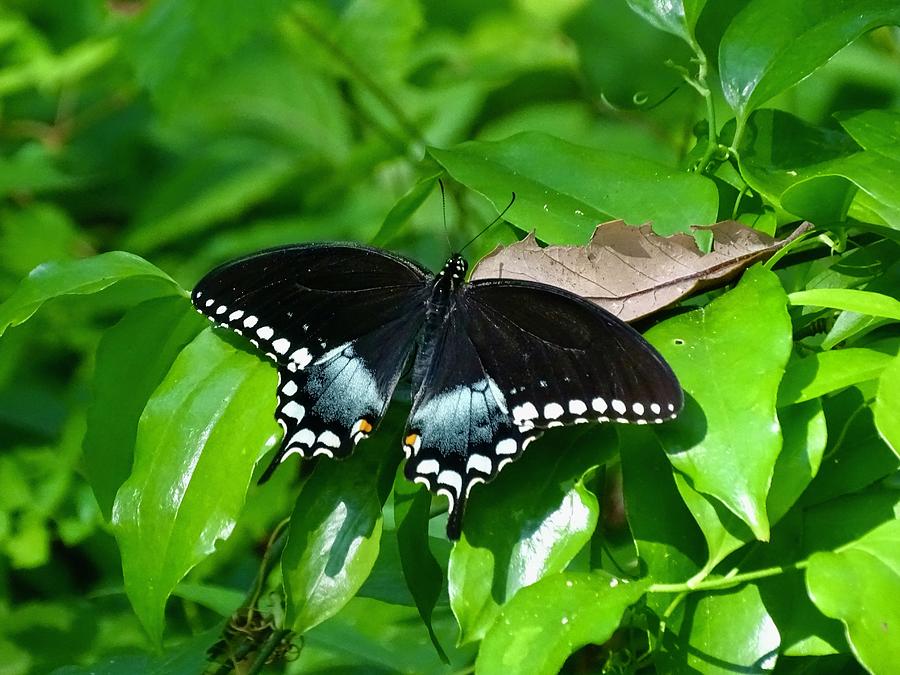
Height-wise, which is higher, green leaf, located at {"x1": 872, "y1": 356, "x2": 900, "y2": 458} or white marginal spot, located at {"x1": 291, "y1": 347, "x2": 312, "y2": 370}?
white marginal spot, located at {"x1": 291, "y1": 347, "x2": 312, "y2": 370}

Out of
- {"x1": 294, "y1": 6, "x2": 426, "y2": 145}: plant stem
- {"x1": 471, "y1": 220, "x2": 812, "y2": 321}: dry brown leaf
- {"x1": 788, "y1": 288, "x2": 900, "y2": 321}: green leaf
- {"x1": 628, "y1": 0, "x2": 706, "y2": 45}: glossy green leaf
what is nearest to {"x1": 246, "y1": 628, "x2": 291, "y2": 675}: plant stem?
{"x1": 471, "y1": 220, "x2": 812, "y2": 321}: dry brown leaf

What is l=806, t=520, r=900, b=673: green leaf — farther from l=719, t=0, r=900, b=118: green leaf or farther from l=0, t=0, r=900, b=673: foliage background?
l=719, t=0, r=900, b=118: green leaf

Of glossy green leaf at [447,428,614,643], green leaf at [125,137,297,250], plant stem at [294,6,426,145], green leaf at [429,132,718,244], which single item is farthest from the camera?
green leaf at [125,137,297,250]

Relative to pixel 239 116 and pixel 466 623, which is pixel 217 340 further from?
pixel 239 116

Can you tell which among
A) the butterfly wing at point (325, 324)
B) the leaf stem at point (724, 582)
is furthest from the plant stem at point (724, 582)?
the butterfly wing at point (325, 324)

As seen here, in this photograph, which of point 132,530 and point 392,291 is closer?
point 132,530

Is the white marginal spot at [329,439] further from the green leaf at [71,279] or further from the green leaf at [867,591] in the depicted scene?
the green leaf at [867,591]

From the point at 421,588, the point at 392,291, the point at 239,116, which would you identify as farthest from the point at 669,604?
the point at 239,116
